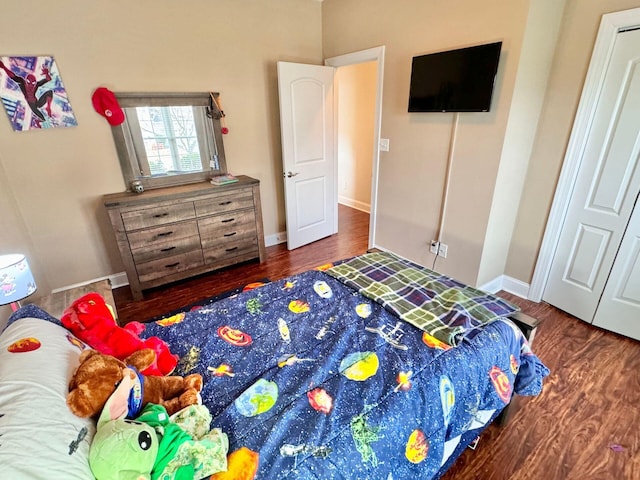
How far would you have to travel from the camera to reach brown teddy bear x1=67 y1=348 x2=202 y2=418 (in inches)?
33.7

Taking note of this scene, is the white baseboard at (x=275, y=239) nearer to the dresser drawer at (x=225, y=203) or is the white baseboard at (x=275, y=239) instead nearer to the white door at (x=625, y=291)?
the dresser drawer at (x=225, y=203)

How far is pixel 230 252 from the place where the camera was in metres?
3.11

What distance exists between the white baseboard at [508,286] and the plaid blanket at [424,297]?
44.5 inches

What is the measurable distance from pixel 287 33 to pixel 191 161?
167 cm

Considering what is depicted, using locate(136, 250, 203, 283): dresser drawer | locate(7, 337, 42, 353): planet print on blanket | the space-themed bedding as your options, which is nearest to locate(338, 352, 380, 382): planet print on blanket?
the space-themed bedding

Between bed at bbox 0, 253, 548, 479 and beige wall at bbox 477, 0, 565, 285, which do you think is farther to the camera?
beige wall at bbox 477, 0, 565, 285

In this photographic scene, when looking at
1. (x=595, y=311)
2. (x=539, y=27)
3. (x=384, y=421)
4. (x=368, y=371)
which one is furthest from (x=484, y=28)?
(x=384, y=421)

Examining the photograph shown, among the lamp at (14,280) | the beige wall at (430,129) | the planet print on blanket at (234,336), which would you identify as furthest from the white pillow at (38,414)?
the beige wall at (430,129)

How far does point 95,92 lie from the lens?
248 cm

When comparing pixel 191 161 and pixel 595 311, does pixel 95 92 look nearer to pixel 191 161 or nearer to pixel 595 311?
pixel 191 161

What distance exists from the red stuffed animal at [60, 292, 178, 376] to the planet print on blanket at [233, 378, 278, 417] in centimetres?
35

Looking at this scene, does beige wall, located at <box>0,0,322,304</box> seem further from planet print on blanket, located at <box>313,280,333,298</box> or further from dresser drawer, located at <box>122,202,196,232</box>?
planet print on blanket, located at <box>313,280,333,298</box>

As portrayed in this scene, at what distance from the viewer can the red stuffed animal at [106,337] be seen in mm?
1168

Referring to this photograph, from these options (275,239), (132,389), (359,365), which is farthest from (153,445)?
(275,239)
